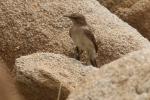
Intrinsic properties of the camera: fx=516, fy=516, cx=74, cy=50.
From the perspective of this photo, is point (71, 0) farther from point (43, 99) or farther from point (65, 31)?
point (43, 99)

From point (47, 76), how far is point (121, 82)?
1.67m

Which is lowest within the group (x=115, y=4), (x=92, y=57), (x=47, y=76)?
(x=115, y=4)

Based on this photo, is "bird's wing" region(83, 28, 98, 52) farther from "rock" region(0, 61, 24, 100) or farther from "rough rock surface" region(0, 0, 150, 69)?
"rock" region(0, 61, 24, 100)

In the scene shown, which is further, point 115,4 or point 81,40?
point 115,4

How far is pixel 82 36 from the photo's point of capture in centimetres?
639

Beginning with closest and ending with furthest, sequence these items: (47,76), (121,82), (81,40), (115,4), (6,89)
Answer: (6,89), (121,82), (47,76), (81,40), (115,4)

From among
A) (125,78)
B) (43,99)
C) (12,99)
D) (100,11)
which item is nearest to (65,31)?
(100,11)

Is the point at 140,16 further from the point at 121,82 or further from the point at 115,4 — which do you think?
the point at 121,82

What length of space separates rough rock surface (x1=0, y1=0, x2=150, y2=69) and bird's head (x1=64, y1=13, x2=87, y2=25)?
19 cm

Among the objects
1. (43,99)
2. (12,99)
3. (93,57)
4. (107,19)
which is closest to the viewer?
(12,99)

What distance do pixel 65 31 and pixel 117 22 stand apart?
780mm

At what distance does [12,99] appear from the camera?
1161mm

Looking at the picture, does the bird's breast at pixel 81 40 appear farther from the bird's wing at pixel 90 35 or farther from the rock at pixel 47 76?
the rock at pixel 47 76

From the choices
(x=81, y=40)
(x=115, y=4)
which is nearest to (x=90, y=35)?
(x=81, y=40)
